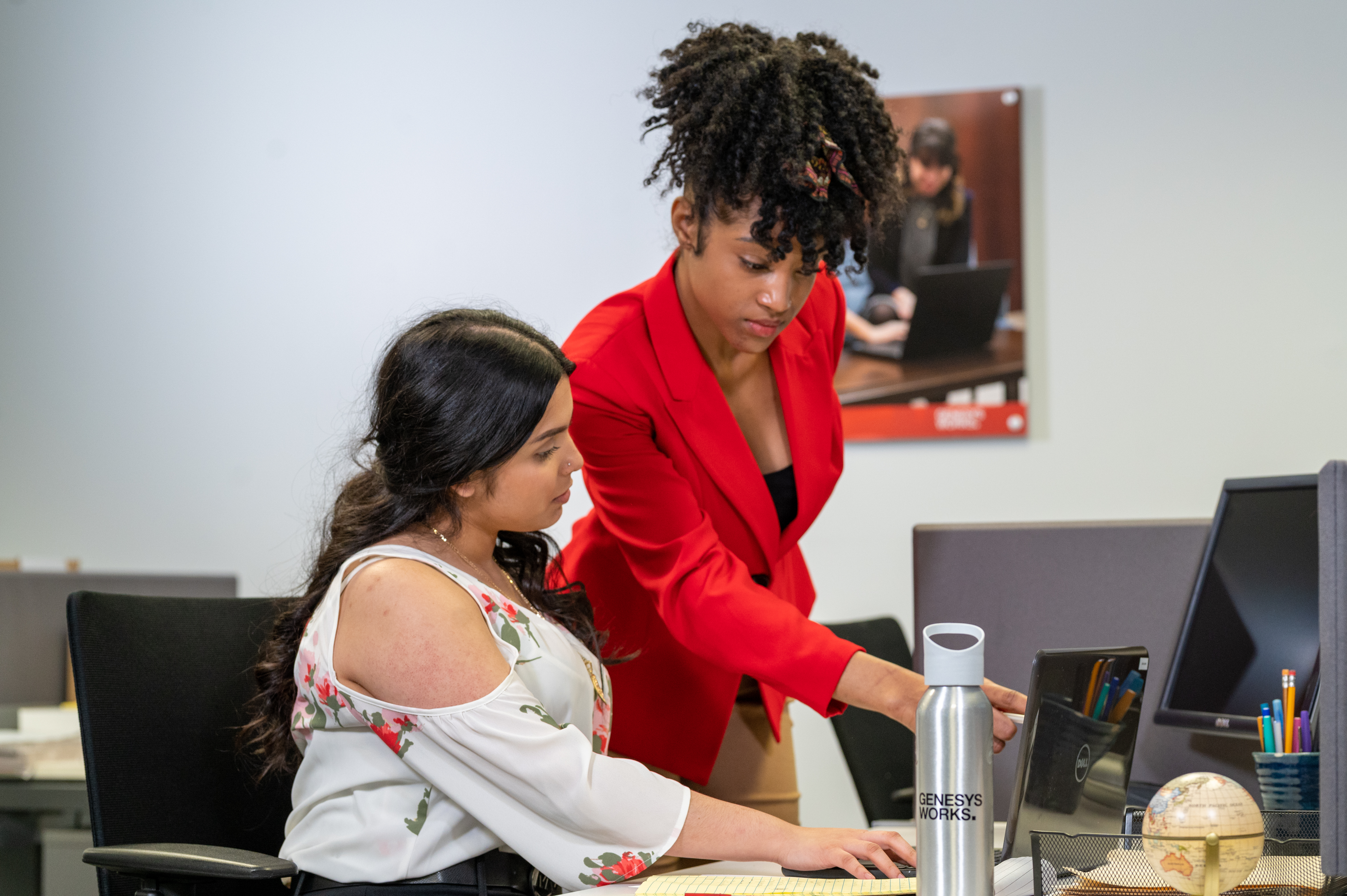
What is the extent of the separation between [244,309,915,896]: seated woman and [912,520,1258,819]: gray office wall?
50 centimetres

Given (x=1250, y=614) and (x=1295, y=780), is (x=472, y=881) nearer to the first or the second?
(x=1295, y=780)

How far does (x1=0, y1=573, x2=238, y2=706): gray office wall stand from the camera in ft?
7.50

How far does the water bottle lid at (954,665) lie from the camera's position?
2.62ft

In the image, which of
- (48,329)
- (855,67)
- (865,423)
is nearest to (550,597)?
(855,67)

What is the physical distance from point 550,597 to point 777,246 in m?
0.46

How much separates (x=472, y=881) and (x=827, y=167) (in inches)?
31.3

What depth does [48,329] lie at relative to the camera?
9.91 feet

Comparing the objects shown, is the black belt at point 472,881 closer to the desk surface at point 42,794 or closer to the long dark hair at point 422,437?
the long dark hair at point 422,437

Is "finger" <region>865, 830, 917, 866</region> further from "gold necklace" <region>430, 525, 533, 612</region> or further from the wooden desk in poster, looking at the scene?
the wooden desk in poster

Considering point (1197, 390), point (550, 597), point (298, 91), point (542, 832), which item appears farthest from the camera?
point (298, 91)

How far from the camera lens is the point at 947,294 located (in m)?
2.61

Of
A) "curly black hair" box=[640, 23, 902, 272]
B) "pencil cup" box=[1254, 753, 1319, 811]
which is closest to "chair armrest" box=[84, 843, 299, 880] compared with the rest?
"curly black hair" box=[640, 23, 902, 272]

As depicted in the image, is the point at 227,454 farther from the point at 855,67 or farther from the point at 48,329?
the point at 855,67

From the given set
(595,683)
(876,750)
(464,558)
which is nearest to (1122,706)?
(595,683)
